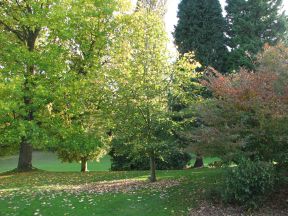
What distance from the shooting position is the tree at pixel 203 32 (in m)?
22.6

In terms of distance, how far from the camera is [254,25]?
2230cm

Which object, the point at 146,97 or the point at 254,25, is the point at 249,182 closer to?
the point at 146,97

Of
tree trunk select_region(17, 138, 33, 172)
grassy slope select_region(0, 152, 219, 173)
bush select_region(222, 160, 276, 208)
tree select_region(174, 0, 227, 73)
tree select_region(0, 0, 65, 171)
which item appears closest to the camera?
bush select_region(222, 160, 276, 208)

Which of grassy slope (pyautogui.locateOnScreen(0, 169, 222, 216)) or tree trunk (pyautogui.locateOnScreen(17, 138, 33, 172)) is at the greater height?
tree trunk (pyautogui.locateOnScreen(17, 138, 33, 172))

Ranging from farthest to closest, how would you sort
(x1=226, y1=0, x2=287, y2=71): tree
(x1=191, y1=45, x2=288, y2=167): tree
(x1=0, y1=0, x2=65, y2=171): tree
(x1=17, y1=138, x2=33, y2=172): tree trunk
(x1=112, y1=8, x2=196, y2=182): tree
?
1. (x1=226, y1=0, x2=287, y2=71): tree
2. (x1=17, y1=138, x2=33, y2=172): tree trunk
3. (x1=0, y1=0, x2=65, y2=171): tree
4. (x1=112, y1=8, x2=196, y2=182): tree
5. (x1=191, y1=45, x2=288, y2=167): tree

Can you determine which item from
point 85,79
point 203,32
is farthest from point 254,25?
point 85,79

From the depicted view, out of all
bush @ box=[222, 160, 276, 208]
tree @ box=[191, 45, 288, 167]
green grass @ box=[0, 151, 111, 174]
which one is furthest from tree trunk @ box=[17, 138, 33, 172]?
bush @ box=[222, 160, 276, 208]

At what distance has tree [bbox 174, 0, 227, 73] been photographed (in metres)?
22.6

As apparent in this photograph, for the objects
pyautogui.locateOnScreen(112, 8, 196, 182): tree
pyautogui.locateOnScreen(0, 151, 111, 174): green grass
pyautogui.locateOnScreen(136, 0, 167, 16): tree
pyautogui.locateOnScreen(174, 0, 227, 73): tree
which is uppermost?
pyautogui.locateOnScreen(136, 0, 167, 16): tree

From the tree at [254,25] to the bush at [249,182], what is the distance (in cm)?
1289

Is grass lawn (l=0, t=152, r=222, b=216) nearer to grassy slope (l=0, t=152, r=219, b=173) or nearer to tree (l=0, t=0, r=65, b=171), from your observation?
tree (l=0, t=0, r=65, b=171)

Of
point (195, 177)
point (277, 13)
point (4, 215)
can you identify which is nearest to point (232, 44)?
point (277, 13)

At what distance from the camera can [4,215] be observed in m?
10.1

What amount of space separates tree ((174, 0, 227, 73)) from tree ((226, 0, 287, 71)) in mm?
704
